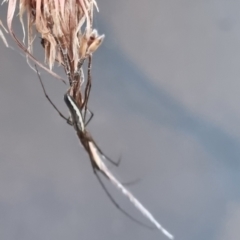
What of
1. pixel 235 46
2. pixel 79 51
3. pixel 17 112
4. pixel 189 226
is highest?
pixel 79 51

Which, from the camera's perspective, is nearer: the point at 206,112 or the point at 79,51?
the point at 79,51

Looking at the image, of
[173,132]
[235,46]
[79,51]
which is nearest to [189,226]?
[173,132]

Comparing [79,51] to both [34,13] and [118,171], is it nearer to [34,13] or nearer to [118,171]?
[34,13]

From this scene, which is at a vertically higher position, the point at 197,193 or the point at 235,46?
the point at 235,46

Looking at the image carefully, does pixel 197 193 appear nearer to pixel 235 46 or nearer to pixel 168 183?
pixel 168 183

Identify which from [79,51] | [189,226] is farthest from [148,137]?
[79,51]

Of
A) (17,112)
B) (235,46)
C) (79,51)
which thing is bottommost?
(17,112)
